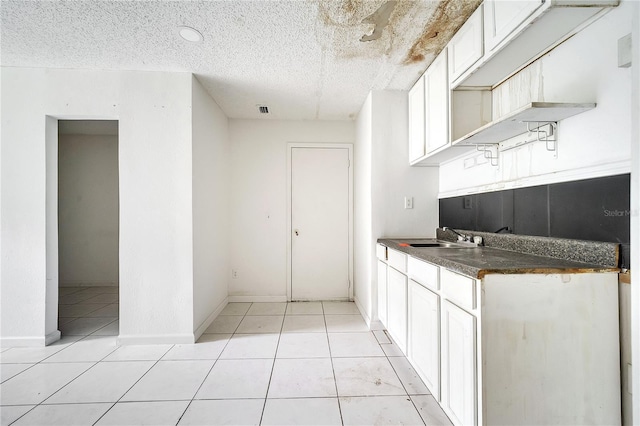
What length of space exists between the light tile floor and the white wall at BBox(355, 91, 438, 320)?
0.73 meters

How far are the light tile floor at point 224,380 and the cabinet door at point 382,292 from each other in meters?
0.20

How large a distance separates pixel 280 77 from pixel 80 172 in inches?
162

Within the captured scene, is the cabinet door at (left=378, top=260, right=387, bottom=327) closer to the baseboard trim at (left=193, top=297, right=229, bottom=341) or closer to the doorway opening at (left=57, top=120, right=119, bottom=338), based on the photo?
the baseboard trim at (left=193, top=297, right=229, bottom=341)

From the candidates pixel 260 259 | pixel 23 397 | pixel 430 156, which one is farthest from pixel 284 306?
pixel 430 156

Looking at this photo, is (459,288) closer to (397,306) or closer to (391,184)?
(397,306)

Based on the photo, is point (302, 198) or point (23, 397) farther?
point (302, 198)

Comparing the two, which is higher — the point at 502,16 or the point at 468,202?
the point at 502,16

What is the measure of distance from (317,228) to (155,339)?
212 cm

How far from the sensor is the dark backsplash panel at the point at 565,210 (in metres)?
1.16

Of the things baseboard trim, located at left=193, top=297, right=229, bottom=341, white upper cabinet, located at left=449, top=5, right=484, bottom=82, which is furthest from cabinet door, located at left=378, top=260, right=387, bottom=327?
baseboard trim, located at left=193, top=297, right=229, bottom=341

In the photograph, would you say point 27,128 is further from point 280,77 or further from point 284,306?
point 284,306

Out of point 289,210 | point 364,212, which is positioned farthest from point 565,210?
point 289,210

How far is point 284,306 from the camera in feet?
11.2

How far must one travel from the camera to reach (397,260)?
2.12 meters
